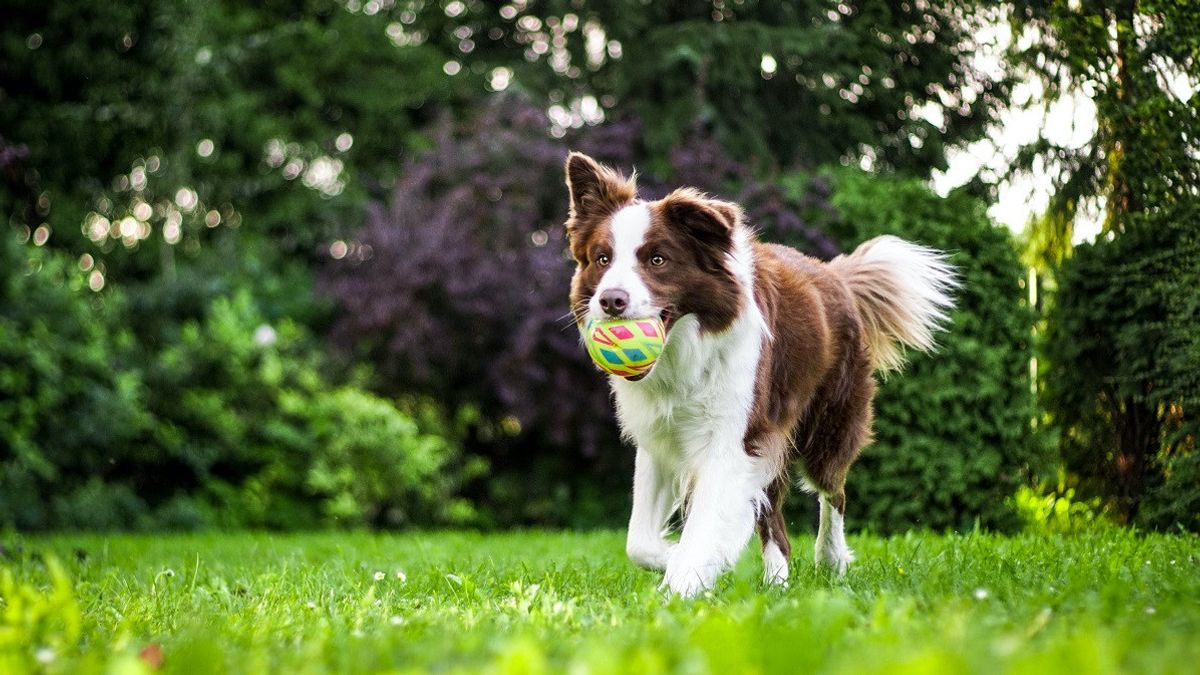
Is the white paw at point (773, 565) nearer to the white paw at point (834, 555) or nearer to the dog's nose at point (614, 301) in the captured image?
the white paw at point (834, 555)

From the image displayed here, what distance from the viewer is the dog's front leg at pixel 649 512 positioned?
15.3 ft

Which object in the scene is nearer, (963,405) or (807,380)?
(807,380)

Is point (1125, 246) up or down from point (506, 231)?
up

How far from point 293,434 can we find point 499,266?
258 centimetres

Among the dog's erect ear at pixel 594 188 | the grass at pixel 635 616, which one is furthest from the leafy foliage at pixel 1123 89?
the dog's erect ear at pixel 594 188

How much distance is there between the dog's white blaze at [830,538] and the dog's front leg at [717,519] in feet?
2.97

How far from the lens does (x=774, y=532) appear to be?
5.00m

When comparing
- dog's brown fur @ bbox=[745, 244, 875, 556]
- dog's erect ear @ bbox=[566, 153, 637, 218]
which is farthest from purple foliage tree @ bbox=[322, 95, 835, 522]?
dog's erect ear @ bbox=[566, 153, 637, 218]

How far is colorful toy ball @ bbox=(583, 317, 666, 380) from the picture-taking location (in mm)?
4152

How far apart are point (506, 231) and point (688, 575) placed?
782 centimetres

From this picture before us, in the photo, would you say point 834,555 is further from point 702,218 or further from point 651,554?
point 702,218

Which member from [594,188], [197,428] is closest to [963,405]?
[594,188]

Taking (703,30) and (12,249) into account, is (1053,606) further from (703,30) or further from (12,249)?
(12,249)

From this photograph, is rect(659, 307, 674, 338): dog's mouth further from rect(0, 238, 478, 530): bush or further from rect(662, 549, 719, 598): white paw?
rect(0, 238, 478, 530): bush
